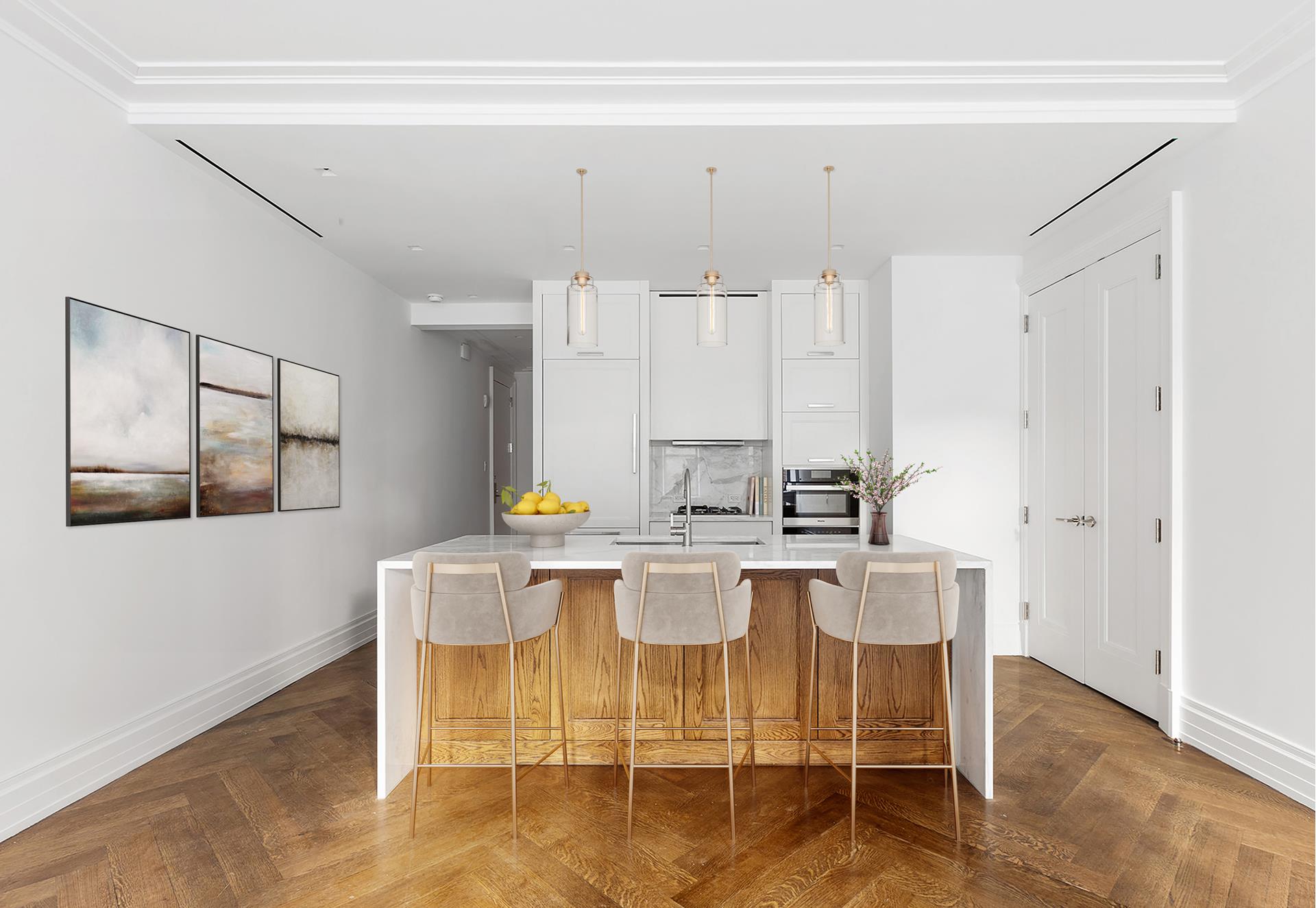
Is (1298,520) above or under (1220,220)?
under

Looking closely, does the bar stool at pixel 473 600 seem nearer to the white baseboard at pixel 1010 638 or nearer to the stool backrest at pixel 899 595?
the stool backrest at pixel 899 595

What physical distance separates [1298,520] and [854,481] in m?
2.81

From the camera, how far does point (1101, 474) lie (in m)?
3.86

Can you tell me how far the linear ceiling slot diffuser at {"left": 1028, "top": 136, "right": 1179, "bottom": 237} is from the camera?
10.3 ft

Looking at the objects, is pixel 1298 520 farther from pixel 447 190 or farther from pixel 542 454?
pixel 542 454

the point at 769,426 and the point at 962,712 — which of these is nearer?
the point at 962,712

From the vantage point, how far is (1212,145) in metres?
3.05

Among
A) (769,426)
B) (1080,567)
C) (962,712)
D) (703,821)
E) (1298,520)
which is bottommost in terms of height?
(703,821)

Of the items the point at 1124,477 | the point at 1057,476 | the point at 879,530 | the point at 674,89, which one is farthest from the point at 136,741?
the point at 1057,476

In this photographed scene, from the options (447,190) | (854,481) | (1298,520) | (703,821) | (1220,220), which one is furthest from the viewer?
(854,481)

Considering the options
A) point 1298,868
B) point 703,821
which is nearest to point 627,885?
point 703,821

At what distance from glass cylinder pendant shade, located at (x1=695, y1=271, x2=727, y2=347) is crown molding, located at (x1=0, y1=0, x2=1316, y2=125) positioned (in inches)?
27.1

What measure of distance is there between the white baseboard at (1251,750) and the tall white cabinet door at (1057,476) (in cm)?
92

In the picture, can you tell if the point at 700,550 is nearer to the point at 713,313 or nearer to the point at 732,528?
Answer: the point at 713,313
